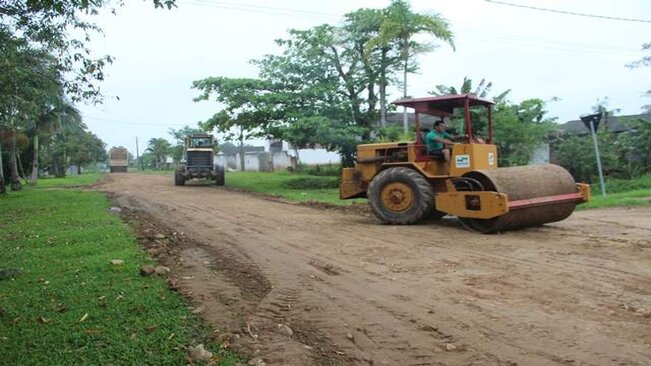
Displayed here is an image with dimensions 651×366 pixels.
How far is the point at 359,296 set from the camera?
20.0 ft

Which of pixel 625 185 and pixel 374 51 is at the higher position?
pixel 374 51

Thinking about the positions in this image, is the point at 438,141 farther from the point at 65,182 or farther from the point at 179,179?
the point at 65,182

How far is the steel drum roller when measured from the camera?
10023mm

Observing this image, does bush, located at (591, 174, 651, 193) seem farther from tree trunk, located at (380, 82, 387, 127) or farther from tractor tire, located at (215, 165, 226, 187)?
tractor tire, located at (215, 165, 226, 187)

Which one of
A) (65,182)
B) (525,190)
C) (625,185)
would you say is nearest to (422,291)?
(525,190)

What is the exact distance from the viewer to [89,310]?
5625 millimetres

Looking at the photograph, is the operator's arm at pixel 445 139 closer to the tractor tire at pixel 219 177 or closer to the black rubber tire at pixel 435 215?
the black rubber tire at pixel 435 215

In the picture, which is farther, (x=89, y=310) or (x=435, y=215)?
(x=435, y=215)

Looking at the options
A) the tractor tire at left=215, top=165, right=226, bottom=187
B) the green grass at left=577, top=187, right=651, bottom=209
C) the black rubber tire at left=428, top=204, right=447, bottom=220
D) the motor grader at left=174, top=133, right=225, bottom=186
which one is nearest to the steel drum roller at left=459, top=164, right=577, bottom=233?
the black rubber tire at left=428, top=204, right=447, bottom=220

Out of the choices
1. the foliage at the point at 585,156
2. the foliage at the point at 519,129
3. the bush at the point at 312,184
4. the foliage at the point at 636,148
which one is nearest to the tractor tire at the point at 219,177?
the bush at the point at 312,184

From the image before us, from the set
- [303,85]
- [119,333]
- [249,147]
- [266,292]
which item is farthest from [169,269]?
[249,147]

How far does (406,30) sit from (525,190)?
45.9ft

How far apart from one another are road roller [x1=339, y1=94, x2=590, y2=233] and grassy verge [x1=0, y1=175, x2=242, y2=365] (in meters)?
5.13

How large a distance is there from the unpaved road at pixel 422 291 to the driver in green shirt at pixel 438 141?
1426 mm
